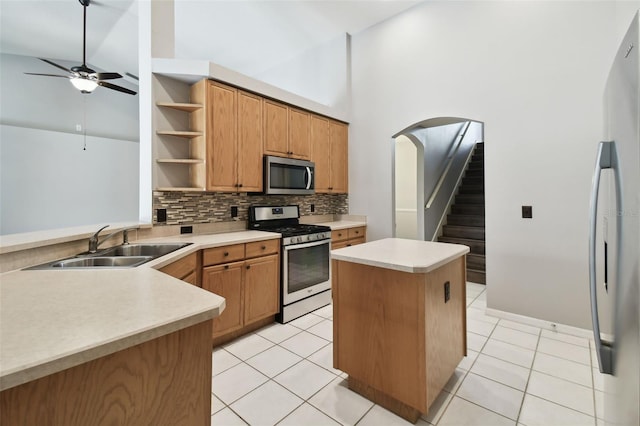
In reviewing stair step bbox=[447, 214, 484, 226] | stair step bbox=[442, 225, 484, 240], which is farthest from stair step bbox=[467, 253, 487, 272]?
stair step bbox=[447, 214, 484, 226]

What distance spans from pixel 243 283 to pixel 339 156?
95.2 inches

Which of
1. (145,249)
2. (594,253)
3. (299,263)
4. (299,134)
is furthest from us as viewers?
(299,134)

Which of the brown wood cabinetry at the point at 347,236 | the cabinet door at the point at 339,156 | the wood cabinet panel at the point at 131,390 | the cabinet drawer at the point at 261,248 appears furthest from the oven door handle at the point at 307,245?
the wood cabinet panel at the point at 131,390

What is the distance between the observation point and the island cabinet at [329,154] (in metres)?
3.94

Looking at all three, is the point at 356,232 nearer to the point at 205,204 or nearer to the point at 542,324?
the point at 205,204

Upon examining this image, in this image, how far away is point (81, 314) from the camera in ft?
2.77

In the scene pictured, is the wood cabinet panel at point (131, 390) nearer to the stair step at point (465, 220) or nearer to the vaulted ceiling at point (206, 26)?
the vaulted ceiling at point (206, 26)

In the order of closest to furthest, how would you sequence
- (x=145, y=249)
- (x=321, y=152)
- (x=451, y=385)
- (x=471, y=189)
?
(x=451, y=385) → (x=145, y=249) → (x=321, y=152) → (x=471, y=189)

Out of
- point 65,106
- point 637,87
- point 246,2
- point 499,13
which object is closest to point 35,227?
point 65,106

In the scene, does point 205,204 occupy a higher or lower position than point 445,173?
lower

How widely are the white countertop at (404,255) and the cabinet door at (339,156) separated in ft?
7.11

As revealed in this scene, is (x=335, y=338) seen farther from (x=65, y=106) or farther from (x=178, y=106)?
(x=65, y=106)

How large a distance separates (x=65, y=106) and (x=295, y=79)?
4.26m

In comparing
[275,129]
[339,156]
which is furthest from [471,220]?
[275,129]
